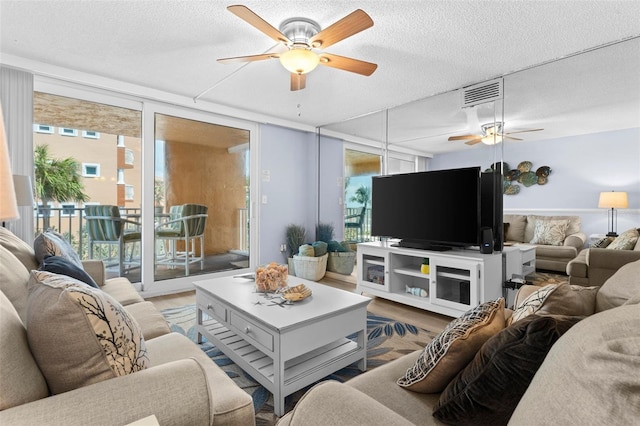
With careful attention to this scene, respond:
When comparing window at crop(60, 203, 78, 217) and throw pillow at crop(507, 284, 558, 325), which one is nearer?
throw pillow at crop(507, 284, 558, 325)

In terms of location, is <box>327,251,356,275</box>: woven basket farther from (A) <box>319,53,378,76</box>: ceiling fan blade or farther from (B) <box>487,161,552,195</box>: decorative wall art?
(A) <box>319,53,378,76</box>: ceiling fan blade

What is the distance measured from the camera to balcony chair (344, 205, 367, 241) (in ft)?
13.9

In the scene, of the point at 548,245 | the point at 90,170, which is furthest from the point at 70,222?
the point at 548,245

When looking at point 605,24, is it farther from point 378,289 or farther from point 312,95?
point 378,289

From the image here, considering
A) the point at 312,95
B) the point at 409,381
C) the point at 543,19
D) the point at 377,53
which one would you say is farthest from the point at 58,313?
the point at 312,95

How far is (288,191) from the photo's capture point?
4852 millimetres

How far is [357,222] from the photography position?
14.2 feet

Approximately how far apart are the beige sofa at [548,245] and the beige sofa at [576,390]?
2.21 meters

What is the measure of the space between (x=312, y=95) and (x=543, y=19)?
2.19 metres

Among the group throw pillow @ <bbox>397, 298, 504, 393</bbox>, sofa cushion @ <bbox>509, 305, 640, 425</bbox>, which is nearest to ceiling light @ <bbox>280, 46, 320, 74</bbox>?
throw pillow @ <bbox>397, 298, 504, 393</bbox>

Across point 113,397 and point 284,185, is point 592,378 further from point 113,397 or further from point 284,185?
point 284,185

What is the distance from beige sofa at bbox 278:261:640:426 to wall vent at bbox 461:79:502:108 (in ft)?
8.92

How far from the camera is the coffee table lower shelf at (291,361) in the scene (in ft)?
5.41

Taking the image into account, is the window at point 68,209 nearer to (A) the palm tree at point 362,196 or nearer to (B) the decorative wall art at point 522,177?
(A) the palm tree at point 362,196
